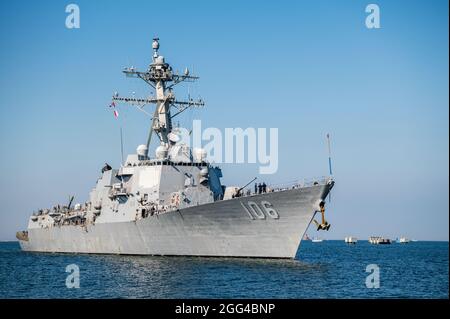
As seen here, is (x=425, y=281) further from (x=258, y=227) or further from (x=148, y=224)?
(x=148, y=224)

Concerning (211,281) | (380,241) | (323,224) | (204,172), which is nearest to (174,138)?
(204,172)

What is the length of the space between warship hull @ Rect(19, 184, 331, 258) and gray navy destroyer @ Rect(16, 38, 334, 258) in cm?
4

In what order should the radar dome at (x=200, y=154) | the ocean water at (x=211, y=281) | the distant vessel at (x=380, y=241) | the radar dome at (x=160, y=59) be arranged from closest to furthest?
the ocean water at (x=211, y=281) < the radar dome at (x=200, y=154) < the radar dome at (x=160, y=59) < the distant vessel at (x=380, y=241)

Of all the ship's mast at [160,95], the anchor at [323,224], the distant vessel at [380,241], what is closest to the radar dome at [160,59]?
the ship's mast at [160,95]

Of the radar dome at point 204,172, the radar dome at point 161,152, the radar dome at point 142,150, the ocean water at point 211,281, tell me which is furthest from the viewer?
the radar dome at point 142,150

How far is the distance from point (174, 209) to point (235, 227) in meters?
3.29

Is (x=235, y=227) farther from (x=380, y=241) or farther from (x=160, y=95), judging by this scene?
(x=380, y=241)

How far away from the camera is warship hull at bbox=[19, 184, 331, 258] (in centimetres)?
2733

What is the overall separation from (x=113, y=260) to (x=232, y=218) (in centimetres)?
818

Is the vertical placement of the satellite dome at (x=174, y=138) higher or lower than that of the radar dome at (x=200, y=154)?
higher

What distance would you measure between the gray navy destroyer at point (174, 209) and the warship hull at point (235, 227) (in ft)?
0.14

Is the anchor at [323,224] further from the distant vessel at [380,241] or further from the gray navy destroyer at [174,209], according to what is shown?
the distant vessel at [380,241]

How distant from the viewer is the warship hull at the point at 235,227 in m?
27.3
